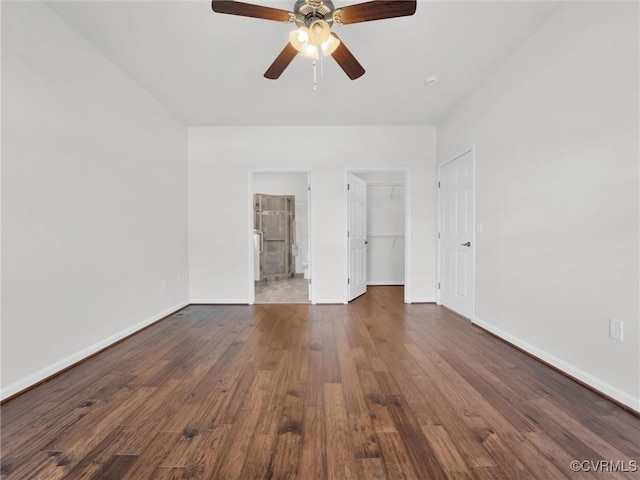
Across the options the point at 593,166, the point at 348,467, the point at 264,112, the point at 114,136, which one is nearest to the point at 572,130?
the point at 593,166

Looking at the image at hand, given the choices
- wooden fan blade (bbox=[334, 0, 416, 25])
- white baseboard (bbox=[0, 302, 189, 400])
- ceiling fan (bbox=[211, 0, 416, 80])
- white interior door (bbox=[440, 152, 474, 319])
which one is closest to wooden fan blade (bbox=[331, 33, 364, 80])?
ceiling fan (bbox=[211, 0, 416, 80])

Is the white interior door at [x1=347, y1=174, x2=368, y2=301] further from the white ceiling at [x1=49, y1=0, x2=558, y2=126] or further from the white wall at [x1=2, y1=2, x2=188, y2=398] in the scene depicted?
the white wall at [x1=2, y1=2, x2=188, y2=398]

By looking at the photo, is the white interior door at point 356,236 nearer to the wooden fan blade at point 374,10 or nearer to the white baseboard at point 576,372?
the white baseboard at point 576,372

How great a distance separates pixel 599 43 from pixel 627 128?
2.05 ft

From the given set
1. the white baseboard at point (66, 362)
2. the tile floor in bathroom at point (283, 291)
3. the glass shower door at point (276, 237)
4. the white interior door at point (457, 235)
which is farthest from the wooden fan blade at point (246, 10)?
the glass shower door at point (276, 237)

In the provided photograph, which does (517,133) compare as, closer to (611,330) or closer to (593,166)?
(593,166)

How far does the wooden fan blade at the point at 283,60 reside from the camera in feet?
6.65

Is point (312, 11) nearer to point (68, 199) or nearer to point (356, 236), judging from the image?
point (68, 199)

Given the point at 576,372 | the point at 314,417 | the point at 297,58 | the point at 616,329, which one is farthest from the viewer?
the point at 297,58

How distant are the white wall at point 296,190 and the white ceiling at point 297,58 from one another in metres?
2.98

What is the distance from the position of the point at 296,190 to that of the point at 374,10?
16.7 feet

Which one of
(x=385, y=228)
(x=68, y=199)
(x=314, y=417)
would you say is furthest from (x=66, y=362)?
(x=385, y=228)

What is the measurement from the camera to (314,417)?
1523 mm
